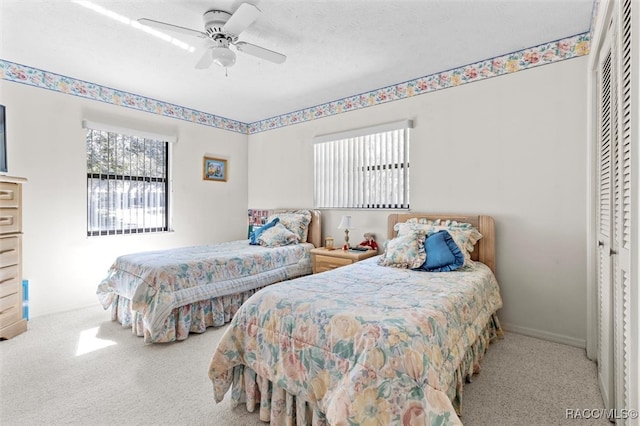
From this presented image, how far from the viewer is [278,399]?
164 cm

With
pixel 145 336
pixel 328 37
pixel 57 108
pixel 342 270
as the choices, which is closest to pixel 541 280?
pixel 342 270

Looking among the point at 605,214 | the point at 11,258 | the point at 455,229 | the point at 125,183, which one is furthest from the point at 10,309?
the point at 605,214

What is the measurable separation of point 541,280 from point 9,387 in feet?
13.1

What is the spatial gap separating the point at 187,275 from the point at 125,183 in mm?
1910

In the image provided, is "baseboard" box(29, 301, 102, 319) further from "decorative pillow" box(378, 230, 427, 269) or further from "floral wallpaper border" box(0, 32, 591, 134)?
"decorative pillow" box(378, 230, 427, 269)

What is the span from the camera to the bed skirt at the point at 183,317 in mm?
2703

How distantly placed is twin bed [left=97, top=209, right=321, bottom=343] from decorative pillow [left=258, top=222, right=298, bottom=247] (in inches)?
8.8

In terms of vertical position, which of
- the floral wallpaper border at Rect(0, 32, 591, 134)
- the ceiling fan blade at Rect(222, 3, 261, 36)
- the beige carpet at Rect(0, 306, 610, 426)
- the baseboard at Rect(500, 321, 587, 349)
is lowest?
the beige carpet at Rect(0, 306, 610, 426)

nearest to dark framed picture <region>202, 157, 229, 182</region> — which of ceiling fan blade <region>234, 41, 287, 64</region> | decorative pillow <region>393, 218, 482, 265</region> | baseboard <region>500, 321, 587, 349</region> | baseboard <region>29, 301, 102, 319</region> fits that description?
baseboard <region>29, 301, 102, 319</region>

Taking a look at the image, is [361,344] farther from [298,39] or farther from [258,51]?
Result: [298,39]

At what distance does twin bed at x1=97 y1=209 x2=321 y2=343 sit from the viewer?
8.87 ft

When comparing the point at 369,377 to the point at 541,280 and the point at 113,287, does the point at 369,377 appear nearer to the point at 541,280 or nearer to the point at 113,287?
the point at 541,280

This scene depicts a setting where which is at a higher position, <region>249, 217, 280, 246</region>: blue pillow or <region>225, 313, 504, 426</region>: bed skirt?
<region>249, 217, 280, 246</region>: blue pillow

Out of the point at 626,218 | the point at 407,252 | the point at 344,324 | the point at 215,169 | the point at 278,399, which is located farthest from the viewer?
the point at 215,169
